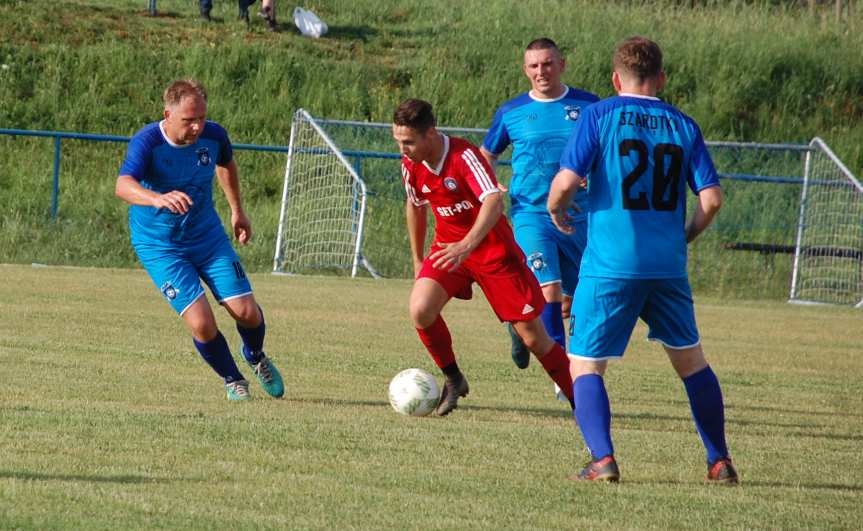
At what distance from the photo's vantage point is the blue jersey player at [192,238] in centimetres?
798

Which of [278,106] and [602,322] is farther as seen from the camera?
[278,106]

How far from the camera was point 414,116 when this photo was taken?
7055 mm

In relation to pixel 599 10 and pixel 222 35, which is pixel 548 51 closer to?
pixel 222 35

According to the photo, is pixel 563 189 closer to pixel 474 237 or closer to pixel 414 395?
pixel 474 237

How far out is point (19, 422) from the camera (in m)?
6.73

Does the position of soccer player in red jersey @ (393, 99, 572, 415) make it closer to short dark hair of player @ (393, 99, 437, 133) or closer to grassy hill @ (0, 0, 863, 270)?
short dark hair of player @ (393, 99, 437, 133)

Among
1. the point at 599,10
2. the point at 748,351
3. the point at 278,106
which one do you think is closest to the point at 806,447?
the point at 748,351

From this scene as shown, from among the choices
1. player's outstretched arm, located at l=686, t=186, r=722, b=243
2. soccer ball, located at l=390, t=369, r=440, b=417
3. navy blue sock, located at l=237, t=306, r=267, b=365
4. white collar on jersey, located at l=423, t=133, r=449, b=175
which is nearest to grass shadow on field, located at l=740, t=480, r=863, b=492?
player's outstretched arm, located at l=686, t=186, r=722, b=243

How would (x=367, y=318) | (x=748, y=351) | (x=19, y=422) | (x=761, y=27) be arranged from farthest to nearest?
(x=761, y=27) → (x=367, y=318) → (x=748, y=351) → (x=19, y=422)

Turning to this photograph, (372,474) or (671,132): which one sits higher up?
(671,132)

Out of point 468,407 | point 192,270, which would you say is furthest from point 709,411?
point 192,270

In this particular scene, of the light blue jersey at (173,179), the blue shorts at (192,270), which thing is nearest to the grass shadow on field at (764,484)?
the blue shorts at (192,270)

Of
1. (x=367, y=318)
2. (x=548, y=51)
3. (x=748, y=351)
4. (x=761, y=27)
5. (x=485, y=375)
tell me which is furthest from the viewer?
(x=761, y=27)

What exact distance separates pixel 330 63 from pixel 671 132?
2167 centimetres
